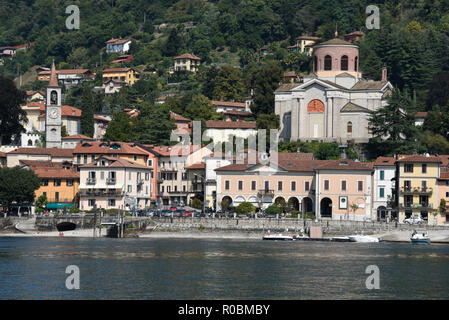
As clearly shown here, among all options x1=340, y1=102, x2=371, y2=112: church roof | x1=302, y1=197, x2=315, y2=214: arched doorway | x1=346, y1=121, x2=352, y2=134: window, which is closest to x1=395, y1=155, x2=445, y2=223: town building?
x1=302, y1=197, x2=315, y2=214: arched doorway

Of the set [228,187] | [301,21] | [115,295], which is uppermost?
[301,21]

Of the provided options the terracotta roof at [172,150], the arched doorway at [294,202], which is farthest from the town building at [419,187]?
the terracotta roof at [172,150]

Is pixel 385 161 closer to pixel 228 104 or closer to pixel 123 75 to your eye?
pixel 228 104

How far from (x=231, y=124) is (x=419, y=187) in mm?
31716

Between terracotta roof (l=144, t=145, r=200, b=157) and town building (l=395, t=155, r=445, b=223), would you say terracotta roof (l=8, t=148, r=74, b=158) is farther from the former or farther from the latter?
town building (l=395, t=155, r=445, b=223)

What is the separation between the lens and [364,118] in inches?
4188

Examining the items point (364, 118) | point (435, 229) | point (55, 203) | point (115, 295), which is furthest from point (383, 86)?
point (115, 295)

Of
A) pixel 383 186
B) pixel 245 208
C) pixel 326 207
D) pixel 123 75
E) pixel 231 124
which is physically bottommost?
pixel 245 208

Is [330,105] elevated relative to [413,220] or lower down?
elevated

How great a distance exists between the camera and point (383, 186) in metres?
92.1

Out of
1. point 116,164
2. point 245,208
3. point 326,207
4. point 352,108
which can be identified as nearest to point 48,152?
point 116,164

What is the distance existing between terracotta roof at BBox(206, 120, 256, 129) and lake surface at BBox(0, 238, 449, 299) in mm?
36028
